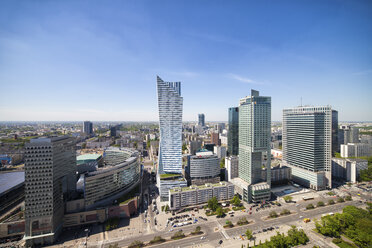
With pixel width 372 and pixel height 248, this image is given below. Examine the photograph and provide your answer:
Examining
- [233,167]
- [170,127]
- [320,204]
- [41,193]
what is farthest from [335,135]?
[41,193]

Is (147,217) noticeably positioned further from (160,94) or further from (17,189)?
(17,189)

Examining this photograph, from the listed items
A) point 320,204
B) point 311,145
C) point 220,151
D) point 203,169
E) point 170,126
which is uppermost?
point 170,126

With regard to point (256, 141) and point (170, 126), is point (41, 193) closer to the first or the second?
Answer: point (170, 126)

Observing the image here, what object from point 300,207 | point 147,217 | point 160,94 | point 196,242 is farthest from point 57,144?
point 300,207

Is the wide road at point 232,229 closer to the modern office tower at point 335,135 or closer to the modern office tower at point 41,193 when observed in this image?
the modern office tower at point 41,193

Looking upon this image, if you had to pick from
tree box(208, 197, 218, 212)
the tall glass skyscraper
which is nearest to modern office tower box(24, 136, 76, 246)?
the tall glass skyscraper
